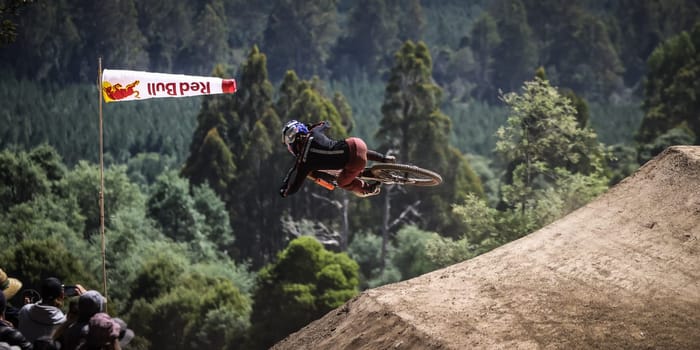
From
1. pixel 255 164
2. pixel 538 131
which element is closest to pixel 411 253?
pixel 538 131

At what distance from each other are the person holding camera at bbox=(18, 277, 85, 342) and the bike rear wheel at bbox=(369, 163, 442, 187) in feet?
23.4

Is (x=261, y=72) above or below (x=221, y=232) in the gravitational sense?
above

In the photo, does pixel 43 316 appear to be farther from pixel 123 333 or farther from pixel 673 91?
pixel 673 91

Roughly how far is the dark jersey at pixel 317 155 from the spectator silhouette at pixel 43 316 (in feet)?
17.4

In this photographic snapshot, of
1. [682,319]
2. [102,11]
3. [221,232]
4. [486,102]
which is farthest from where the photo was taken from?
[486,102]

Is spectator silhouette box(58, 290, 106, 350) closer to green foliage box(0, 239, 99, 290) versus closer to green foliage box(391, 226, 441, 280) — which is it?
green foliage box(0, 239, 99, 290)

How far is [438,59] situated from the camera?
471 ft

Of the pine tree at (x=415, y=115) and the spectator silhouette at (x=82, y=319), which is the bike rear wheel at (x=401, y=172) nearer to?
the spectator silhouette at (x=82, y=319)

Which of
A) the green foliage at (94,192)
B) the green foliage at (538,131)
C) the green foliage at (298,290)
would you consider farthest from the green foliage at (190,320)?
the green foliage at (538,131)

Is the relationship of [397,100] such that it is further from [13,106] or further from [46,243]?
[13,106]

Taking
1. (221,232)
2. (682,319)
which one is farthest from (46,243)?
(682,319)

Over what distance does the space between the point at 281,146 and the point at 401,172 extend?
202 feet

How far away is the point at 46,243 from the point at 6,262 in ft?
8.82

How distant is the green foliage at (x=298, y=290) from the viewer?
53.3m
